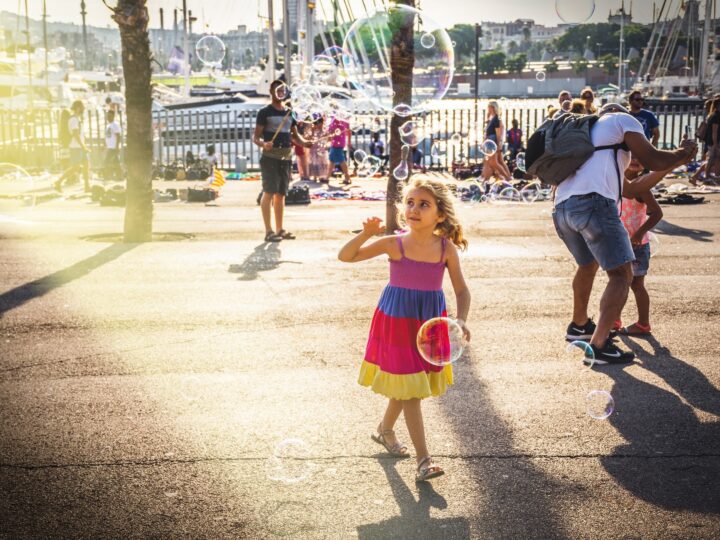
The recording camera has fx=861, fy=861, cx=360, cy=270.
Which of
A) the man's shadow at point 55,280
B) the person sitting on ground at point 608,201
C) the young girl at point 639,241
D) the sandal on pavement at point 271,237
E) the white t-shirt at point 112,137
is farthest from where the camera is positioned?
the white t-shirt at point 112,137

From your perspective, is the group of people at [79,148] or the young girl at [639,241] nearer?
the young girl at [639,241]

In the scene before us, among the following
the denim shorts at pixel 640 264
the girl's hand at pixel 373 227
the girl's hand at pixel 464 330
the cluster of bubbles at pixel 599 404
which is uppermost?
the girl's hand at pixel 373 227

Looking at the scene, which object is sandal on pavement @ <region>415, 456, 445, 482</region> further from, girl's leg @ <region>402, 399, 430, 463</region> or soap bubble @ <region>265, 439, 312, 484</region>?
soap bubble @ <region>265, 439, 312, 484</region>

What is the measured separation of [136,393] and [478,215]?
9.66 meters

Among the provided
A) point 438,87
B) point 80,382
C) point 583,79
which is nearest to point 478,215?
point 438,87

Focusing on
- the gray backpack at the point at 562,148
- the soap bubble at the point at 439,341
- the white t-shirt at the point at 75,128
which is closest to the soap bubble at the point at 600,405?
the soap bubble at the point at 439,341

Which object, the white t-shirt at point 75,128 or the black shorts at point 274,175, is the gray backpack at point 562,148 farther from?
the white t-shirt at point 75,128

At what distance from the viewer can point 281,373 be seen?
6.18 m

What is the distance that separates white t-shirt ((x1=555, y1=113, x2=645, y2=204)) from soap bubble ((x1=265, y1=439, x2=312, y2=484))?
2.88 meters

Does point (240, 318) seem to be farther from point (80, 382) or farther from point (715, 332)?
point (715, 332)

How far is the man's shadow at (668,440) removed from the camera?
4223 mm

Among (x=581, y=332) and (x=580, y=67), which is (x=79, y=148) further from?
(x=580, y=67)

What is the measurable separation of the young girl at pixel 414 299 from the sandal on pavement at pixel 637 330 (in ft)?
10.3

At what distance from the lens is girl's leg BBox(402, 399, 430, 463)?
173 inches
